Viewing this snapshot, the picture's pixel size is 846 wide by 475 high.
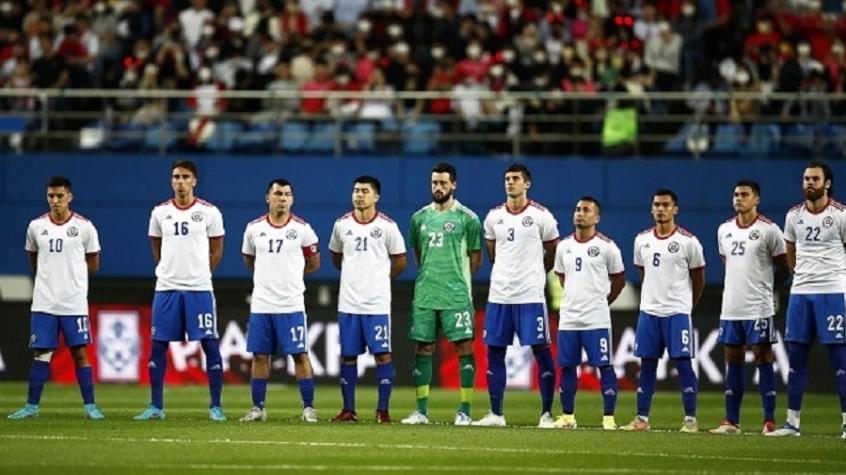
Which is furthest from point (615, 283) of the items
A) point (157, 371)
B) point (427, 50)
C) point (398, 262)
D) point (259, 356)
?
point (427, 50)

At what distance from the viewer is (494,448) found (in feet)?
44.0

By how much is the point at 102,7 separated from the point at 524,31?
6.98 m

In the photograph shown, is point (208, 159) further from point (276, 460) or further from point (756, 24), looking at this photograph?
point (276, 460)

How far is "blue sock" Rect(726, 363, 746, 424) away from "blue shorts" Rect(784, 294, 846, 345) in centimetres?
73

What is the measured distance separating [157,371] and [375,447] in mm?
3617

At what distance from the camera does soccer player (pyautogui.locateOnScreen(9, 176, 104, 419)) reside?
16.3m

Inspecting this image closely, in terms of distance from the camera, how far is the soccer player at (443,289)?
1636 cm

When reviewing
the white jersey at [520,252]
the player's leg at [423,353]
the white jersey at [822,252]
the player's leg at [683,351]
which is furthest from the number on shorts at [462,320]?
the white jersey at [822,252]

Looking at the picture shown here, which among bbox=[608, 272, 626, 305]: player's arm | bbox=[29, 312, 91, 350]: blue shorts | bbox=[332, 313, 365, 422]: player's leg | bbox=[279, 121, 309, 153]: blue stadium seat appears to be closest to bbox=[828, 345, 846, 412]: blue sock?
bbox=[608, 272, 626, 305]: player's arm

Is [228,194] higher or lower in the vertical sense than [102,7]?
lower

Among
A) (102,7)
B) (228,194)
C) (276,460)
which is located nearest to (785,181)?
(228,194)

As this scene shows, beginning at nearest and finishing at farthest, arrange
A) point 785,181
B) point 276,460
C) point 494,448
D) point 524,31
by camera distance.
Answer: point 276,460 → point 494,448 → point 785,181 → point 524,31

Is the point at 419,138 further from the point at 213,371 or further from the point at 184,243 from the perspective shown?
the point at 213,371

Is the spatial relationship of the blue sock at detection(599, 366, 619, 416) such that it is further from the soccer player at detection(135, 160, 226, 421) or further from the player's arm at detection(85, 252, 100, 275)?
the player's arm at detection(85, 252, 100, 275)
